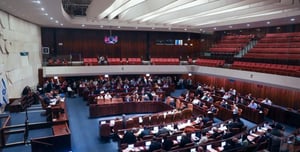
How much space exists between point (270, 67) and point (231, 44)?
6.12 meters

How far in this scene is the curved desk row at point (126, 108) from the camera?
13396 millimetres

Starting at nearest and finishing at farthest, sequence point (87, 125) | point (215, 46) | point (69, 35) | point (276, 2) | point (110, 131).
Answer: point (276, 2) → point (110, 131) → point (87, 125) → point (69, 35) → point (215, 46)

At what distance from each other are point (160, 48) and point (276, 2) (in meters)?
15.8

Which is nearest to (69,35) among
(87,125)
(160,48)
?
(160,48)

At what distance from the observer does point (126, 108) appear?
1430 cm

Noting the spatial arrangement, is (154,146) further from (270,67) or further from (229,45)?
(229,45)

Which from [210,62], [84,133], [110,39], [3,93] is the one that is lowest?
[84,133]

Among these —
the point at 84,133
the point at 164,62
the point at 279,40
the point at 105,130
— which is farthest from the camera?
the point at 164,62

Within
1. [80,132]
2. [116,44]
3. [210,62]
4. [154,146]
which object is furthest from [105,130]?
[116,44]

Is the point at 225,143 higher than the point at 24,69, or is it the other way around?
the point at 24,69

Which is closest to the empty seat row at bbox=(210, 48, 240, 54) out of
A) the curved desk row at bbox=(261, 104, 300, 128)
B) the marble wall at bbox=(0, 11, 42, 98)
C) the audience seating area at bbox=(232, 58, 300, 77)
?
the audience seating area at bbox=(232, 58, 300, 77)

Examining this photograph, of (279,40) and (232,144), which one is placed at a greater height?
(279,40)

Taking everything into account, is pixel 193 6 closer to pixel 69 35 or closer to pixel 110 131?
pixel 110 131

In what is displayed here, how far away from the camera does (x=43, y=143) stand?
25.8ft
